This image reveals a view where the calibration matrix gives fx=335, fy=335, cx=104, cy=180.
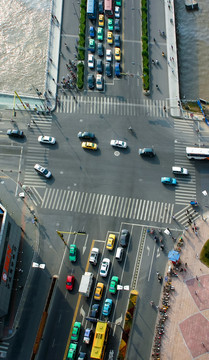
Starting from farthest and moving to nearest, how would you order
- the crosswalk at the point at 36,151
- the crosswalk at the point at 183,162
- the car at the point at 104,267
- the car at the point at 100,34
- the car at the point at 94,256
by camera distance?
the car at the point at 100,34 → the crosswalk at the point at 36,151 → the crosswalk at the point at 183,162 → the car at the point at 94,256 → the car at the point at 104,267

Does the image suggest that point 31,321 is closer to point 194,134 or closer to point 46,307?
point 46,307

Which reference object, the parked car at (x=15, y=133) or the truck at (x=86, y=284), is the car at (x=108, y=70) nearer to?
the parked car at (x=15, y=133)

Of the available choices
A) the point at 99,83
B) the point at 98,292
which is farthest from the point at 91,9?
the point at 98,292

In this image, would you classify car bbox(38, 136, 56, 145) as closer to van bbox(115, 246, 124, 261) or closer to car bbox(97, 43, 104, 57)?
car bbox(97, 43, 104, 57)

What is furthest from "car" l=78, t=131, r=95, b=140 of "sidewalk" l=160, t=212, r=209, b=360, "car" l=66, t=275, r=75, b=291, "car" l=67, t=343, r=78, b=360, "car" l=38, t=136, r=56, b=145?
"car" l=67, t=343, r=78, b=360

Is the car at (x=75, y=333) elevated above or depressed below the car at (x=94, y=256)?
below

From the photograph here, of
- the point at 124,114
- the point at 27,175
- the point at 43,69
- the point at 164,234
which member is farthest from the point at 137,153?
the point at 43,69

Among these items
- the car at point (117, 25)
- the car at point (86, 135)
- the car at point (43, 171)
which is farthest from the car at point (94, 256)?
the car at point (117, 25)

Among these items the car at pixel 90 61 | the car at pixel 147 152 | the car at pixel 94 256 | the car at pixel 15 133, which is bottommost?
the car at pixel 94 256
